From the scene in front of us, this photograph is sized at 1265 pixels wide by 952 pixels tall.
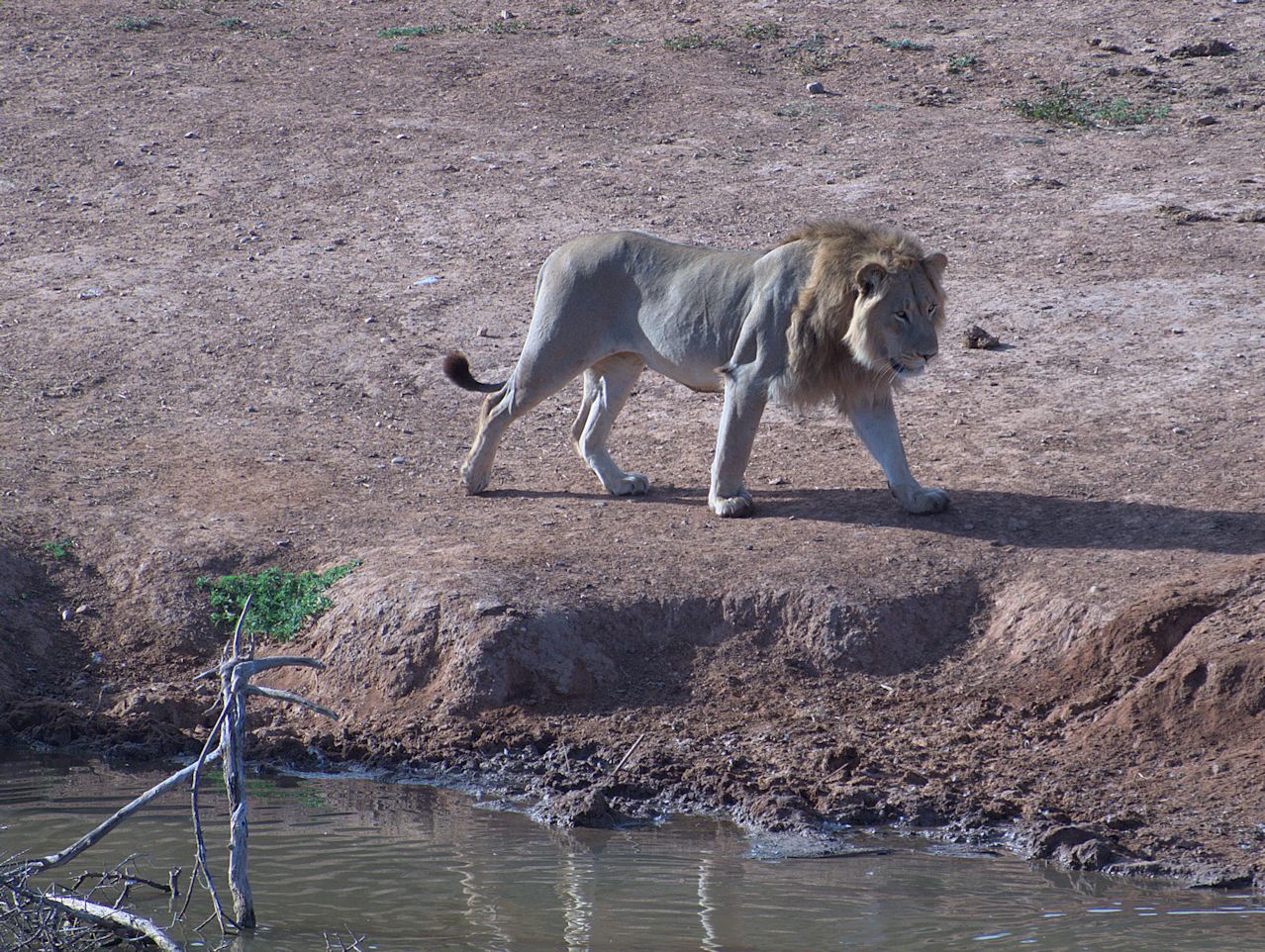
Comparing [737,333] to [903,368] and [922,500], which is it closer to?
[903,368]

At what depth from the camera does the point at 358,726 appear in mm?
7176

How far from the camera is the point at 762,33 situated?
1712 centimetres

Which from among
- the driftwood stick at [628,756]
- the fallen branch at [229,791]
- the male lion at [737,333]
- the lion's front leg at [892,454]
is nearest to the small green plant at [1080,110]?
the male lion at [737,333]

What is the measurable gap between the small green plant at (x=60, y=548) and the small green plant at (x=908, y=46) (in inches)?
443

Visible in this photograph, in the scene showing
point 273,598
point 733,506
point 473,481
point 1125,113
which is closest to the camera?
point 273,598

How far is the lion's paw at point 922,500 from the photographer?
7875mm

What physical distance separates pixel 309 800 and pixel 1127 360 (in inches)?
242

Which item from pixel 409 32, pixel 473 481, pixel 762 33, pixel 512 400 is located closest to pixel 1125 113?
pixel 762 33

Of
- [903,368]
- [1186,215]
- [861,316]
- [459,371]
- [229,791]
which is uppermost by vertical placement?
[1186,215]

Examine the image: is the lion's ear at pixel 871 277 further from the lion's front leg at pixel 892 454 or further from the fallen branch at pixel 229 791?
the fallen branch at pixel 229 791

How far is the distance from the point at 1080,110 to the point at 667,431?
7.35m

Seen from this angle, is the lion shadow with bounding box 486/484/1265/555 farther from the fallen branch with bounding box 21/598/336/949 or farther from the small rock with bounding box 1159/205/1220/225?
→ the small rock with bounding box 1159/205/1220/225

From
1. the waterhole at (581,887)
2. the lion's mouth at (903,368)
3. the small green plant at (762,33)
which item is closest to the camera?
the waterhole at (581,887)

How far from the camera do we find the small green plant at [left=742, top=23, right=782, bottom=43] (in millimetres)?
17062
